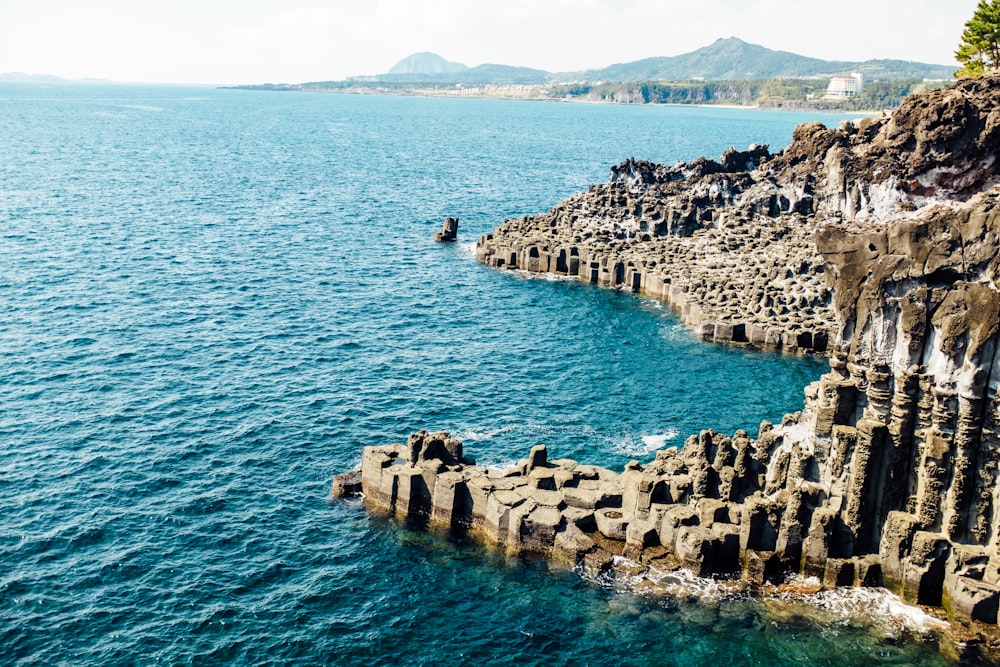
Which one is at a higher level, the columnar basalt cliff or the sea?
the columnar basalt cliff

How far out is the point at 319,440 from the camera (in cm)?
6450

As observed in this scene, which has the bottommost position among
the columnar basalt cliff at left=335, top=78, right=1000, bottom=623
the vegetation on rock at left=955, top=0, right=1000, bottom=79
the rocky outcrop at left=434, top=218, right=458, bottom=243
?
the rocky outcrop at left=434, top=218, right=458, bottom=243

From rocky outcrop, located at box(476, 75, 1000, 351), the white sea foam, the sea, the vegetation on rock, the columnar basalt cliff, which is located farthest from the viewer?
the vegetation on rock

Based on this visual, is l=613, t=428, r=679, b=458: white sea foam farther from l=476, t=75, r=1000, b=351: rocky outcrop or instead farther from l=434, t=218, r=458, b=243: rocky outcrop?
l=434, t=218, r=458, b=243: rocky outcrop

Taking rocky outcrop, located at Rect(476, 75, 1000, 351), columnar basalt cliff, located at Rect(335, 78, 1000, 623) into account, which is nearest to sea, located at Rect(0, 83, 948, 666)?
columnar basalt cliff, located at Rect(335, 78, 1000, 623)

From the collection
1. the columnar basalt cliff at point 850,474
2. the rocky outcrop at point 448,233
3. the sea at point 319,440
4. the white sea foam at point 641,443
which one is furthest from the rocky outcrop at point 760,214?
the white sea foam at point 641,443

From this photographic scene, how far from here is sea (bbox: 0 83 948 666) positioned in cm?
4400

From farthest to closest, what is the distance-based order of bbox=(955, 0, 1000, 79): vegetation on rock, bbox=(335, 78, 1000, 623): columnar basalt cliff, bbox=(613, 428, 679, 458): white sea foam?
1. bbox=(955, 0, 1000, 79): vegetation on rock
2. bbox=(613, 428, 679, 458): white sea foam
3. bbox=(335, 78, 1000, 623): columnar basalt cliff

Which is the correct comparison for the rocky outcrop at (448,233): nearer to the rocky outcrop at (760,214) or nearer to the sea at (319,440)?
the sea at (319,440)

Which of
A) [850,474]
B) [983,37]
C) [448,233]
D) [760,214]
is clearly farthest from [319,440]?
[983,37]

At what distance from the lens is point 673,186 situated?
129250 millimetres

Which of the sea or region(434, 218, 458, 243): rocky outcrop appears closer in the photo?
the sea

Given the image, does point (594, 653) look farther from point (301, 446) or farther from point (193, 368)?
point (193, 368)

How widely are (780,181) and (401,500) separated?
78.6 m
